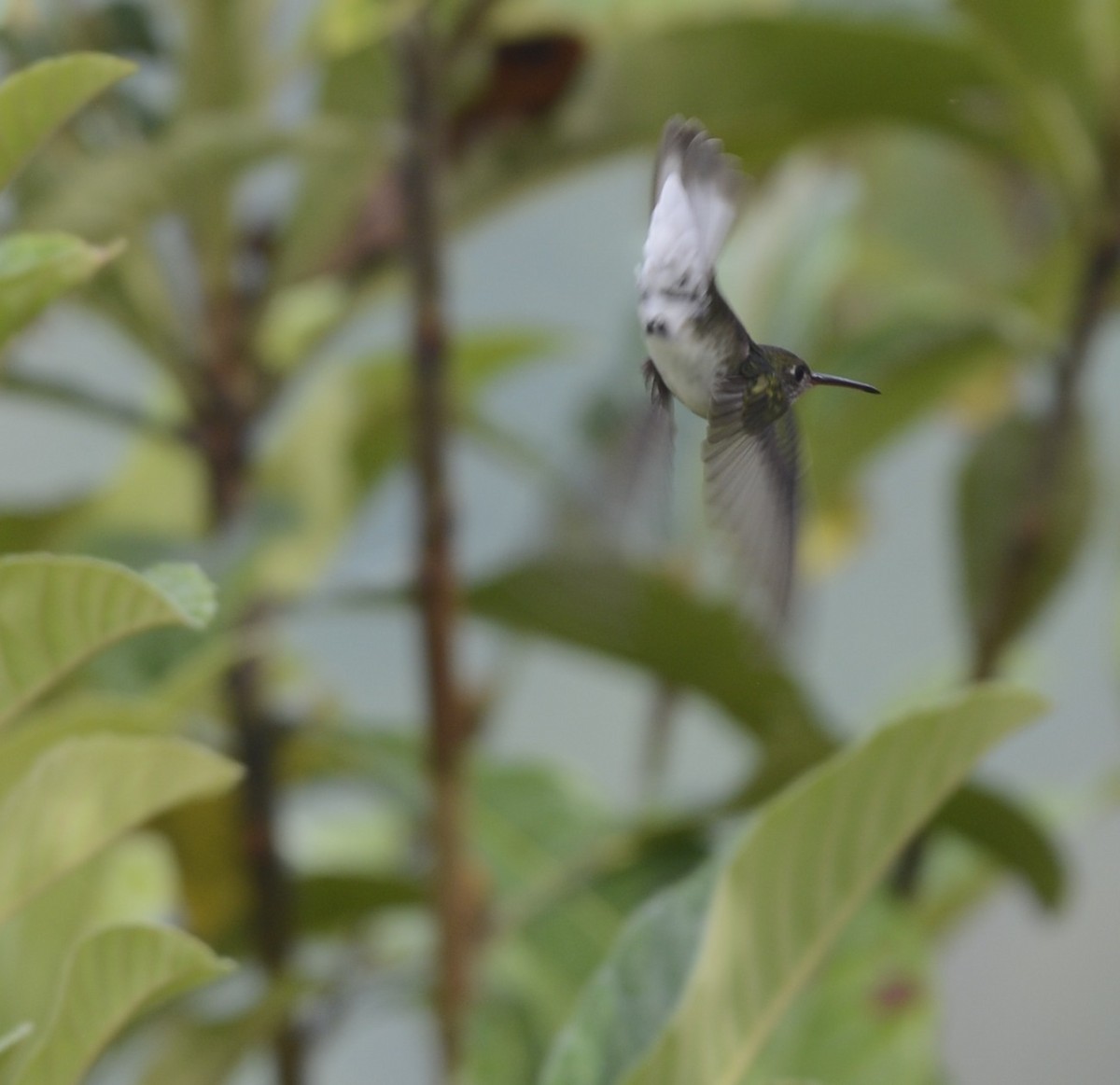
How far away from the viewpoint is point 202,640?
1.86ft

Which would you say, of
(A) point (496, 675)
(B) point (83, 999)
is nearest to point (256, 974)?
(A) point (496, 675)

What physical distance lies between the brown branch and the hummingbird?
0.30 meters

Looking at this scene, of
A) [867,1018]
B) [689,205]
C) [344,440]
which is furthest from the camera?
[344,440]

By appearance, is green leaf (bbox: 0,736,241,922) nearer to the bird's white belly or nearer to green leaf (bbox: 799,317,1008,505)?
the bird's white belly

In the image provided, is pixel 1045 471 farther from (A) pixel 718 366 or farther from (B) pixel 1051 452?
(A) pixel 718 366

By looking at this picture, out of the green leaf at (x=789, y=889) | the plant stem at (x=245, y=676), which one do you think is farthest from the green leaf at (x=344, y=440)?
the green leaf at (x=789, y=889)

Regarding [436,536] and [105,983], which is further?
[436,536]

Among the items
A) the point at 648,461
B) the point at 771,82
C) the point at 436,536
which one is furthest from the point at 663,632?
the point at 648,461

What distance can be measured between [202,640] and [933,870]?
46 centimetres

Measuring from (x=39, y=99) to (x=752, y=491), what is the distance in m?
0.13

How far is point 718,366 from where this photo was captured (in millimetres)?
213

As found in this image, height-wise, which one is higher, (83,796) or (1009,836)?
(83,796)

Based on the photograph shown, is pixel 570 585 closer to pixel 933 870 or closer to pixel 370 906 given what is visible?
pixel 370 906

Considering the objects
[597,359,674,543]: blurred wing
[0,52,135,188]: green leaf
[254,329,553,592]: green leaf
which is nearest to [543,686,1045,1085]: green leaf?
[597,359,674,543]: blurred wing
